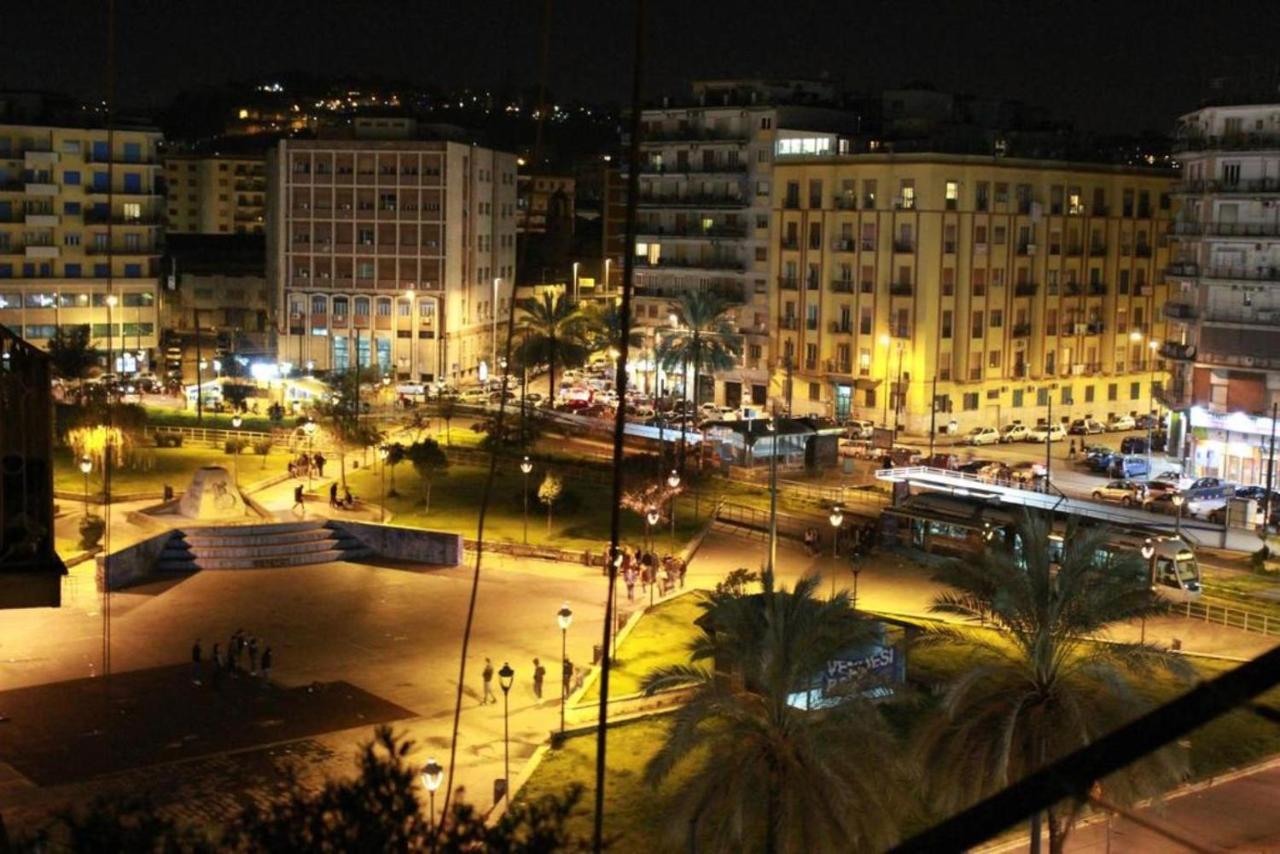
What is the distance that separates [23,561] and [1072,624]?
10040 mm

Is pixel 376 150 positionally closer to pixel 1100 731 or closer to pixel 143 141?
pixel 143 141

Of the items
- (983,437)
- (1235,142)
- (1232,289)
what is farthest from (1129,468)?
(1235,142)

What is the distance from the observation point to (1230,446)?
154ft

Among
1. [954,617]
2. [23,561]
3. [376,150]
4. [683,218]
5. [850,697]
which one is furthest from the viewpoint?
[376,150]

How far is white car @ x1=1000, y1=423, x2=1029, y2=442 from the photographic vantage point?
186 feet

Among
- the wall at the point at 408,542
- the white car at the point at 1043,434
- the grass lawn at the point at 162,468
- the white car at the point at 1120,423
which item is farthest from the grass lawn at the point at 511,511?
the white car at the point at 1120,423

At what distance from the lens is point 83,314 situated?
224 ft

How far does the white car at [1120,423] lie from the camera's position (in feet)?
201

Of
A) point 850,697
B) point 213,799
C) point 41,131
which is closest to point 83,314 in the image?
point 41,131

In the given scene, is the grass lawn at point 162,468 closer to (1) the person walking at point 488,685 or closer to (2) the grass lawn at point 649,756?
(1) the person walking at point 488,685

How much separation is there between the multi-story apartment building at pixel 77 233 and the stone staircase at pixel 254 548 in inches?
1313

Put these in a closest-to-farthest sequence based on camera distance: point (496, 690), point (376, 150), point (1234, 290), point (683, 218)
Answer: point (496, 690)
point (1234, 290)
point (683, 218)
point (376, 150)

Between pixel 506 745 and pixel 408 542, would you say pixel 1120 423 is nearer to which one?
pixel 408 542

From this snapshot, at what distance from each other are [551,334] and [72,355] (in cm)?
1670
